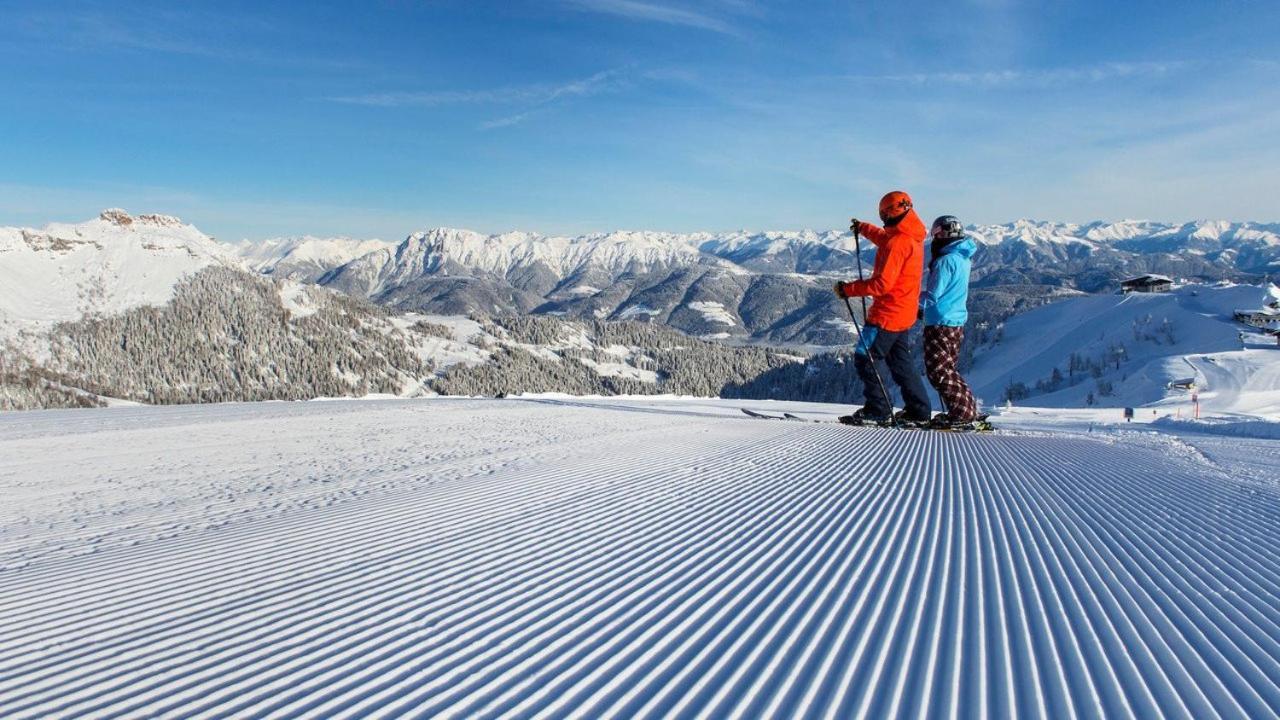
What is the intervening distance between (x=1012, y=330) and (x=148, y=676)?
152 m

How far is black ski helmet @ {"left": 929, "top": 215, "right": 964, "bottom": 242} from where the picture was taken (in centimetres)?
1165

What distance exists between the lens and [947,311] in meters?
11.8

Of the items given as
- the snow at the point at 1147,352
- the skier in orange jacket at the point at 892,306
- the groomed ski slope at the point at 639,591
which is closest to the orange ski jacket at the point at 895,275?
the skier in orange jacket at the point at 892,306

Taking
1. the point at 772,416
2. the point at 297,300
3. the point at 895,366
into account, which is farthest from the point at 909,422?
the point at 297,300

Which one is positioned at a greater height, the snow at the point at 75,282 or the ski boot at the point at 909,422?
the snow at the point at 75,282

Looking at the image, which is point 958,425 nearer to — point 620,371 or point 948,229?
point 948,229

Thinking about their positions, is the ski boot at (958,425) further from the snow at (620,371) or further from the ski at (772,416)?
Result: the snow at (620,371)

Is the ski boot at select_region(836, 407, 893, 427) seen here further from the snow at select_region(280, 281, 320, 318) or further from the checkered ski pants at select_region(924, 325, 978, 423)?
the snow at select_region(280, 281, 320, 318)

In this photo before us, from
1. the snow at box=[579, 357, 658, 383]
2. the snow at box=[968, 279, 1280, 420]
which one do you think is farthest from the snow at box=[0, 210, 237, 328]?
the snow at box=[968, 279, 1280, 420]

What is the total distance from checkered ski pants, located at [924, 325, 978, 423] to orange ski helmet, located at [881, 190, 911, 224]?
6.85ft

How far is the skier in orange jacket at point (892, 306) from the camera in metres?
11.4

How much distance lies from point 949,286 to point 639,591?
10.2 metres

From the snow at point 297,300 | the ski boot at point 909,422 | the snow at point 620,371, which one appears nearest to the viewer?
the ski boot at point 909,422

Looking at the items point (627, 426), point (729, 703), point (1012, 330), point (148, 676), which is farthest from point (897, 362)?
point (1012, 330)
